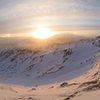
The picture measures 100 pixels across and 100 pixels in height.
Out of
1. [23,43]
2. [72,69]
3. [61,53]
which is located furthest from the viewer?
[23,43]

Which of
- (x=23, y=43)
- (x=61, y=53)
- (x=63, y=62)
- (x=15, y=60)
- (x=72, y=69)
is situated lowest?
(x=72, y=69)

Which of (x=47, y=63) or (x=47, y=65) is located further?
(x=47, y=63)

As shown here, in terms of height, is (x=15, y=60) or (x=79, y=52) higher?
(x=15, y=60)

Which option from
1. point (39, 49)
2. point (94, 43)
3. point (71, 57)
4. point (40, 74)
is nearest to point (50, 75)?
point (40, 74)

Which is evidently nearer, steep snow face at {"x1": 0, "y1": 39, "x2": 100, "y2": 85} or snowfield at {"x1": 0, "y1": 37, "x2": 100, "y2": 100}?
snowfield at {"x1": 0, "y1": 37, "x2": 100, "y2": 100}

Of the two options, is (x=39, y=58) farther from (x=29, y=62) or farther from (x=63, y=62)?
(x=63, y=62)

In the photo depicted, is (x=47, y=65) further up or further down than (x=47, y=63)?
further down

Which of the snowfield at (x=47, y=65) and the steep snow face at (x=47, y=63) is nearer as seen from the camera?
the snowfield at (x=47, y=65)

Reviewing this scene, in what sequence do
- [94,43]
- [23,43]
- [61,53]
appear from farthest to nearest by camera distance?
[23,43] → [61,53] → [94,43]
